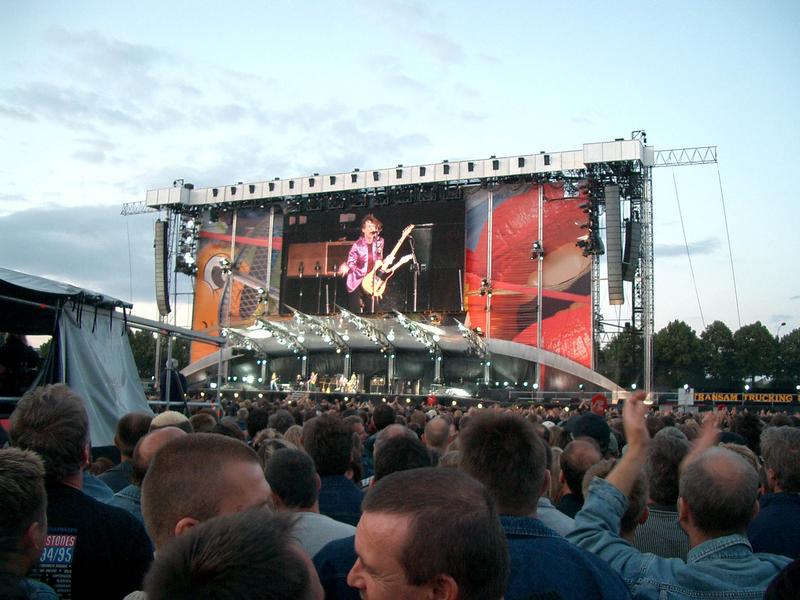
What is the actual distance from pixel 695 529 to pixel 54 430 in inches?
103

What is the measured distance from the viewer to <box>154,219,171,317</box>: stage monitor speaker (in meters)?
46.5

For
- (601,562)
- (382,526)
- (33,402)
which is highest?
(33,402)

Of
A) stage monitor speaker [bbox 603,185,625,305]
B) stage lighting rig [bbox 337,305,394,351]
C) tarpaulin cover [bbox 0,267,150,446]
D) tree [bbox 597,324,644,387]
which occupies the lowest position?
tarpaulin cover [bbox 0,267,150,446]

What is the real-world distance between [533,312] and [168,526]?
4229cm

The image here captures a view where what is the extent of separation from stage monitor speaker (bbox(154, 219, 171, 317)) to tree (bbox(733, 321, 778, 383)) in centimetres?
4627

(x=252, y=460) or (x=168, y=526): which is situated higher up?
(x=252, y=460)

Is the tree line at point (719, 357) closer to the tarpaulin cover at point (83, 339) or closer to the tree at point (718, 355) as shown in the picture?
the tree at point (718, 355)

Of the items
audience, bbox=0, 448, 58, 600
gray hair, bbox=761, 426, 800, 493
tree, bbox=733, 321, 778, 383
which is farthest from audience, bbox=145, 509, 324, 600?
tree, bbox=733, 321, 778, 383

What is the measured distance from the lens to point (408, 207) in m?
46.4

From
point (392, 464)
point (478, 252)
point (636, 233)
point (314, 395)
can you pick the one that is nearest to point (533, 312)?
point (478, 252)

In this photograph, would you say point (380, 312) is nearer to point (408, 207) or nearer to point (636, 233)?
point (408, 207)

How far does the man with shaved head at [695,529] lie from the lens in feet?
9.23

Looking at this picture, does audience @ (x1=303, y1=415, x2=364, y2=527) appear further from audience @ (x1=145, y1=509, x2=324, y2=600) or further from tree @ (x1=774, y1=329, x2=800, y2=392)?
tree @ (x1=774, y1=329, x2=800, y2=392)

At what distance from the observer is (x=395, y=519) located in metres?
1.80
